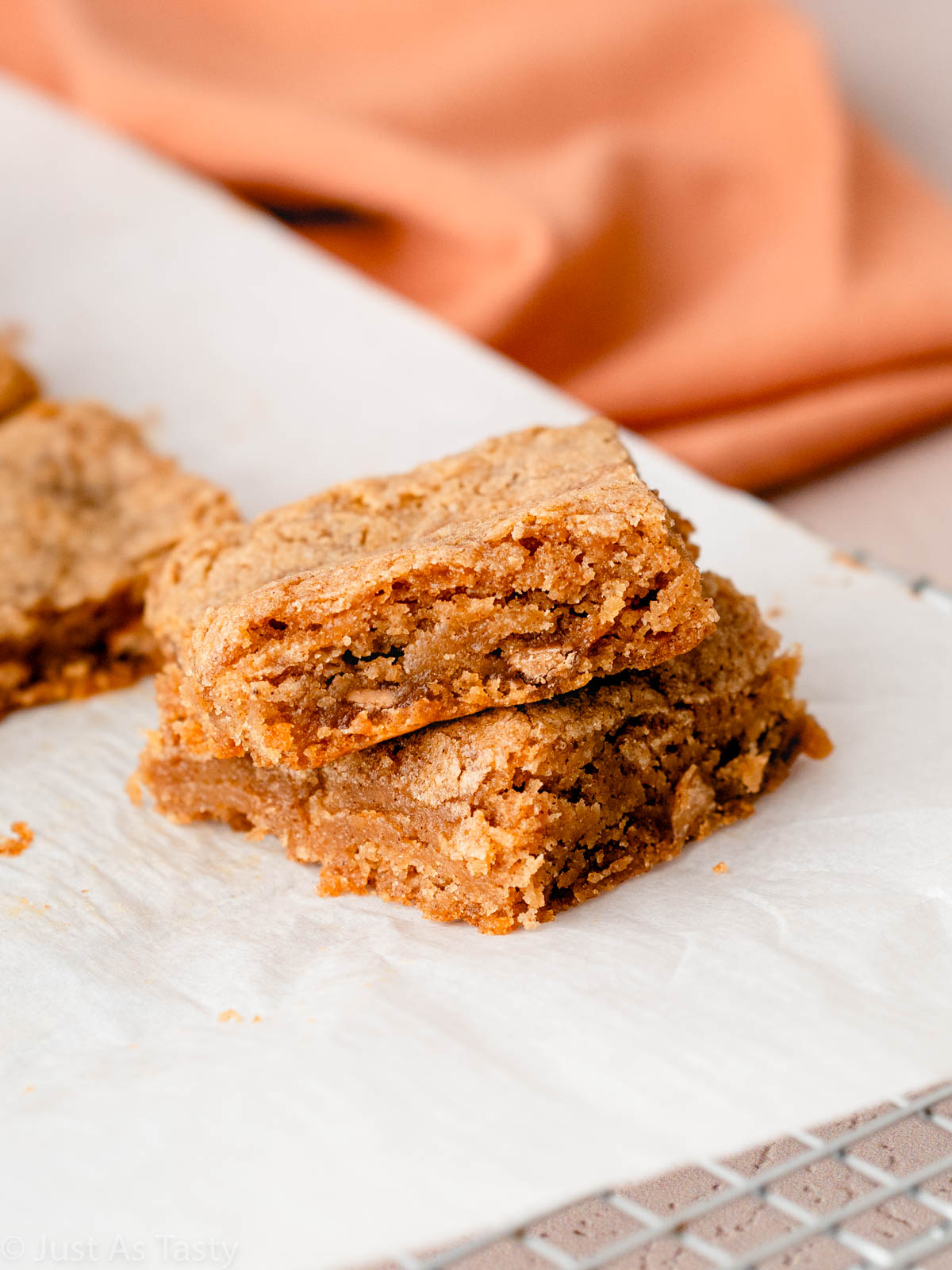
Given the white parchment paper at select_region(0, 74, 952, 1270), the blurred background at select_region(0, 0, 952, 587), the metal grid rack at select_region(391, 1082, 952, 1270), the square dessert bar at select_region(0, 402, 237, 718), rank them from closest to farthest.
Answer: the metal grid rack at select_region(391, 1082, 952, 1270), the white parchment paper at select_region(0, 74, 952, 1270), the square dessert bar at select_region(0, 402, 237, 718), the blurred background at select_region(0, 0, 952, 587)

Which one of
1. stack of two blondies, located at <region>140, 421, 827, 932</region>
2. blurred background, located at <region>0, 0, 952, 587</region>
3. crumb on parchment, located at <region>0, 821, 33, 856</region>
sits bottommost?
crumb on parchment, located at <region>0, 821, 33, 856</region>

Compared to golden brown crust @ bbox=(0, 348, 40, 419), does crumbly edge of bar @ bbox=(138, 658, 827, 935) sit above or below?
below

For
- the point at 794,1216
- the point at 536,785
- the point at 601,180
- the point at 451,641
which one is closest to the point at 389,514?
the point at 451,641

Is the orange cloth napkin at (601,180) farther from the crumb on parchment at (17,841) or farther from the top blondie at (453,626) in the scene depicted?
the crumb on parchment at (17,841)

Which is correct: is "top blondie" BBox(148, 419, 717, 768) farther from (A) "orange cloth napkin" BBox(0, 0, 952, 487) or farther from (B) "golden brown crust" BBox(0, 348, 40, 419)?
(A) "orange cloth napkin" BBox(0, 0, 952, 487)

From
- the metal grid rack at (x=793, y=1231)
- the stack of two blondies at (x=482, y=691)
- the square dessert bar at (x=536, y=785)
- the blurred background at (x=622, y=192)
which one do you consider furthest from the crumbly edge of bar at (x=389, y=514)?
the blurred background at (x=622, y=192)

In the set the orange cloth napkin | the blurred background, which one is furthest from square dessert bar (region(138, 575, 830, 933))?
the orange cloth napkin

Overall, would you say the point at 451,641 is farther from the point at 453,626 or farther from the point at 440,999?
the point at 440,999
